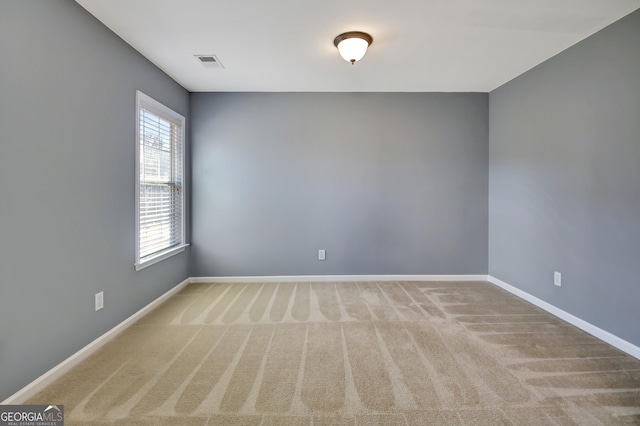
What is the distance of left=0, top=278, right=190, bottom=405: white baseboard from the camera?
5.39ft

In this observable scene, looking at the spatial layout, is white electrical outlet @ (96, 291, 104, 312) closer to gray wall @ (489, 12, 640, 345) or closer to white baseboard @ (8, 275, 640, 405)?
white baseboard @ (8, 275, 640, 405)

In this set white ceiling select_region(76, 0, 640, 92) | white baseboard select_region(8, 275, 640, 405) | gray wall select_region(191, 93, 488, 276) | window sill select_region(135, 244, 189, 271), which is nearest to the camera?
white baseboard select_region(8, 275, 640, 405)

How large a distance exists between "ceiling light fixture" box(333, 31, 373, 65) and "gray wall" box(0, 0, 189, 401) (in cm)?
195

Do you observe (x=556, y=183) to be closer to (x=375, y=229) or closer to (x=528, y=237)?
(x=528, y=237)

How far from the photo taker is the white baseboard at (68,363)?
1.64 m

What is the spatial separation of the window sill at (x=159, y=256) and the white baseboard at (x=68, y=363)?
0.45m

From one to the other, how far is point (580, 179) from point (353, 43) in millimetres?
2410

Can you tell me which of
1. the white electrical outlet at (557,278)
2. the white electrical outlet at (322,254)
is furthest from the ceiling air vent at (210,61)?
the white electrical outlet at (557,278)

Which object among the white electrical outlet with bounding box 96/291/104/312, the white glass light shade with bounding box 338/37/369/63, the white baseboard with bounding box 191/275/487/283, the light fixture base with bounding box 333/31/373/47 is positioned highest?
the light fixture base with bounding box 333/31/373/47

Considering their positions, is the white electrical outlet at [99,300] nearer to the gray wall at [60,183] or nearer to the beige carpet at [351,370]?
the gray wall at [60,183]

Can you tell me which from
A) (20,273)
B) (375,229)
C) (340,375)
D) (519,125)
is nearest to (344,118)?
(375,229)

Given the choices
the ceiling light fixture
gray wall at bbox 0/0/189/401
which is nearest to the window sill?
gray wall at bbox 0/0/189/401

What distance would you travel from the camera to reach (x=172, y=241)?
11.6 ft

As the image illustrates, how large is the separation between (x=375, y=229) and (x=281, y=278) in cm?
148
